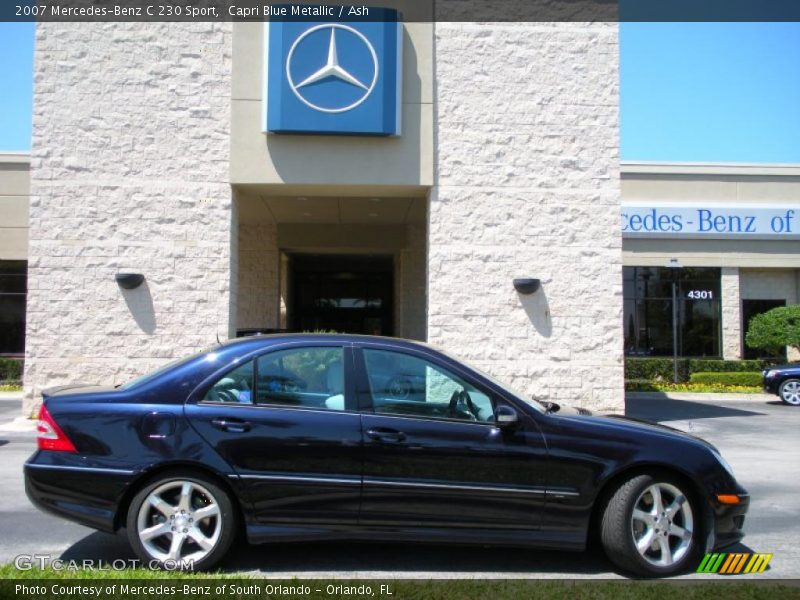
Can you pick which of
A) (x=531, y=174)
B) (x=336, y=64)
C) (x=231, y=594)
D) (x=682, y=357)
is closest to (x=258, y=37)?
(x=336, y=64)

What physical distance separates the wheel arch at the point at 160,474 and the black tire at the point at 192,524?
22 mm

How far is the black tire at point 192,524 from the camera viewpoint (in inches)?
187

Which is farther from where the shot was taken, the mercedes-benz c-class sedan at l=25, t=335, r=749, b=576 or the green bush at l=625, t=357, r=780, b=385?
the green bush at l=625, t=357, r=780, b=385

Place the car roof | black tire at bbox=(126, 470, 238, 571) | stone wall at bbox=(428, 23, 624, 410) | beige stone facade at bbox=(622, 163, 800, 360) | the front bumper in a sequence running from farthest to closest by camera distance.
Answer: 1. beige stone facade at bbox=(622, 163, 800, 360)
2. the front bumper
3. stone wall at bbox=(428, 23, 624, 410)
4. the car roof
5. black tire at bbox=(126, 470, 238, 571)

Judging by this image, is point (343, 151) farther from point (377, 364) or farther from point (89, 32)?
point (377, 364)

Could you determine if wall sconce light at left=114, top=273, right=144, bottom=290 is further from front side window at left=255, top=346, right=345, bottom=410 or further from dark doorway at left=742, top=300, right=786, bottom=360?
dark doorway at left=742, top=300, right=786, bottom=360

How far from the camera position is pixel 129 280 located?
38.8 ft

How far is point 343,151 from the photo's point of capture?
39.9ft

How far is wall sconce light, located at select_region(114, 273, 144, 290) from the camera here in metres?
11.8

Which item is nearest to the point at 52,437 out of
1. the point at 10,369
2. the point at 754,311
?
the point at 10,369

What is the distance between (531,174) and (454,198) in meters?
1.36

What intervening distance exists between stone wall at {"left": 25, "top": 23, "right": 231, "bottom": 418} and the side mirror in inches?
312

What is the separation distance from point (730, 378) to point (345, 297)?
39.0 ft

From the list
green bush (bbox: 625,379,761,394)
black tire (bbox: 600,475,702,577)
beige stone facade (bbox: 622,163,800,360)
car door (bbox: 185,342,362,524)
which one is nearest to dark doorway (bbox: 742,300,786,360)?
beige stone facade (bbox: 622,163,800,360)
